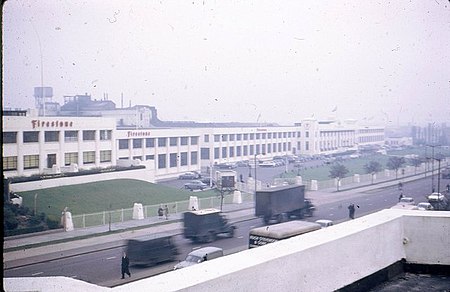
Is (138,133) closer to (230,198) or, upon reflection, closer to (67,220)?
(67,220)

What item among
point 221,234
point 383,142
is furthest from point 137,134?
point 383,142

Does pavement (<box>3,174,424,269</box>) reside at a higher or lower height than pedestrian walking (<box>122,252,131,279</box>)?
higher

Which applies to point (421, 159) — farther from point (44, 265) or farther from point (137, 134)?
point (44, 265)

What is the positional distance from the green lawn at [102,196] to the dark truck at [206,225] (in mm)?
413

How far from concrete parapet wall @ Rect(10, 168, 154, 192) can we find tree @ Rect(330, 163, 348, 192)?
16.2 feet

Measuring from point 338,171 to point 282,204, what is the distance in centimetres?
166

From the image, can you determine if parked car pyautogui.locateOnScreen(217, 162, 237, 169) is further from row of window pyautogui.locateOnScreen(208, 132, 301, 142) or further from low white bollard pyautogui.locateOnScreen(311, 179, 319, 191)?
low white bollard pyautogui.locateOnScreen(311, 179, 319, 191)

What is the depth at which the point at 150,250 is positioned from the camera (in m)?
7.29

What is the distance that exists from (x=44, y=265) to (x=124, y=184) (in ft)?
8.24

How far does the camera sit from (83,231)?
709 cm

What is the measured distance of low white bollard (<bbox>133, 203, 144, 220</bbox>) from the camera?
803 cm

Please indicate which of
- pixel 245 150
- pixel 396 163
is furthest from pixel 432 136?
pixel 245 150

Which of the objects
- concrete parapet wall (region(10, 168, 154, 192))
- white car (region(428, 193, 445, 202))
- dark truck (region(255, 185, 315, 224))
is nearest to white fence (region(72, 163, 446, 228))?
dark truck (region(255, 185, 315, 224))

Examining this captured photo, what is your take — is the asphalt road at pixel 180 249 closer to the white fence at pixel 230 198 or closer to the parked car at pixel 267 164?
the white fence at pixel 230 198
